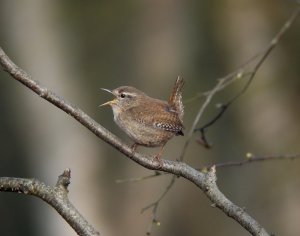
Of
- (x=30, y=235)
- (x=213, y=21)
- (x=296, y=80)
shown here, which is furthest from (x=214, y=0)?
(x=30, y=235)

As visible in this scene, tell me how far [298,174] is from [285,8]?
184 cm

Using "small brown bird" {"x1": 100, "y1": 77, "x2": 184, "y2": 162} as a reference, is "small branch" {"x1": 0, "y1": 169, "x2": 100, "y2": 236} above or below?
below

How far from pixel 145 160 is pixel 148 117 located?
1.18 metres

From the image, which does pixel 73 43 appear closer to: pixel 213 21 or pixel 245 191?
pixel 213 21

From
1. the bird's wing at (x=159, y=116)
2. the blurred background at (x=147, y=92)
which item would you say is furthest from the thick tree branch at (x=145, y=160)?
the blurred background at (x=147, y=92)

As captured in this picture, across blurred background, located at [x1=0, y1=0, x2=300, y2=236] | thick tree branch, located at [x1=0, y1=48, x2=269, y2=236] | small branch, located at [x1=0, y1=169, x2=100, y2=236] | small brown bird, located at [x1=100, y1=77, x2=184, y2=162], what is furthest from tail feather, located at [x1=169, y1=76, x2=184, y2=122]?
blurred background, located at [x1=0, y1=0, x2=300, y2=236]

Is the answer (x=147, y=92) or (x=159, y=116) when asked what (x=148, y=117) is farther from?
(x=147, y=92)

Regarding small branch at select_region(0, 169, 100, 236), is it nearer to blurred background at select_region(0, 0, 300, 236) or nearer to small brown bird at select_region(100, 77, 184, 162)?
small brown bird at select_region(100, 77, 184, 162)

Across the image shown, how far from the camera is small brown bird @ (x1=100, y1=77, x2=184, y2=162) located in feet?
14.1

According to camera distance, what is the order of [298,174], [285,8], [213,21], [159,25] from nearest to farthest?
[298,174]
[285,8]
[213,21]
[159,25]

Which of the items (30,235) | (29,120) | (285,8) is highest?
(285,8)

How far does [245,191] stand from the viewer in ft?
27.0

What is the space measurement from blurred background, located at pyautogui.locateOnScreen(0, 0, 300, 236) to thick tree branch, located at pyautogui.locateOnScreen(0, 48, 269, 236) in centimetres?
479

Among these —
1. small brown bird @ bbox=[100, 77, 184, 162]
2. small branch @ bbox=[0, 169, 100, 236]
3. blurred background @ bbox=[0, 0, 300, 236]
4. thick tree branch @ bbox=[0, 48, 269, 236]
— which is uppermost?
blurred background @ bbox=[0, 0, 300, 236]
